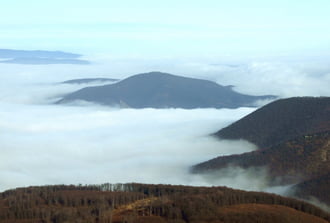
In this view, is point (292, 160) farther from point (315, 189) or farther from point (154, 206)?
point (154, 206)

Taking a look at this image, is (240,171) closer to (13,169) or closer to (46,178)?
(46,178)

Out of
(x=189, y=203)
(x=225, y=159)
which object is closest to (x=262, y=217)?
(x=189, y=203)

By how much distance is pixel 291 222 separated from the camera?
307 ft

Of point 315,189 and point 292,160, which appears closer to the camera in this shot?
point 315,189

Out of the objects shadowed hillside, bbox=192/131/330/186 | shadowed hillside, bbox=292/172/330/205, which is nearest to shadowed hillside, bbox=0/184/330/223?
shadowed hillside, bbox=292/172/330/205

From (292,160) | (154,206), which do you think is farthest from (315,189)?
(154,206)

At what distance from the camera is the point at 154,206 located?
10131 centimetres

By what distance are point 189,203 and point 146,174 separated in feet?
257

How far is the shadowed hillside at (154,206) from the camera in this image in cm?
9525

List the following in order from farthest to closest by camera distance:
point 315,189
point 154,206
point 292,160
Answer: point 292,160 < point 315,189 < point 154,206

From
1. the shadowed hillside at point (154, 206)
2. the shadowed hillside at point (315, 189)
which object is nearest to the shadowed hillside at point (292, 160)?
the shadowed hillside at point (315, 189)

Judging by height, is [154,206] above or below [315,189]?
below

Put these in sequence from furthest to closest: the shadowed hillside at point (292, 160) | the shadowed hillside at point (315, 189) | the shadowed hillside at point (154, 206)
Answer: the shadowed hillside at point (292, 160) < the shadowed hillside at point (315, 189) < the shadowed hillside at point (154, 206)

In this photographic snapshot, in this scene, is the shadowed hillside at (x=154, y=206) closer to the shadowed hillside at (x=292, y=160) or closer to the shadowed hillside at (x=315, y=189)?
the shadowed hillside at (x=315, y=189)
